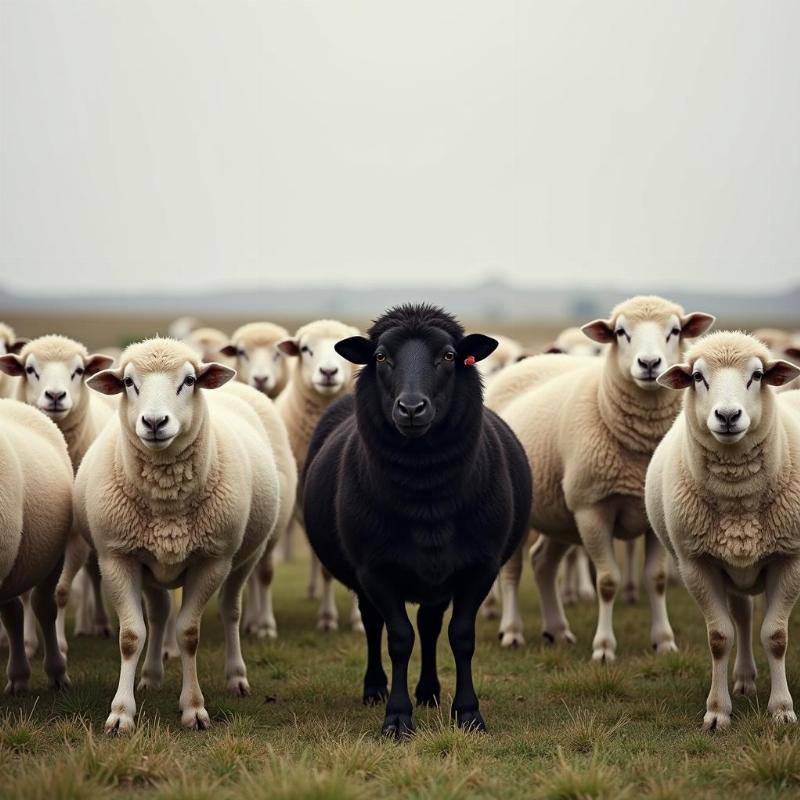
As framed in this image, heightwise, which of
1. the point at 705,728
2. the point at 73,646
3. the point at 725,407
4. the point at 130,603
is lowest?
the point at 73,646

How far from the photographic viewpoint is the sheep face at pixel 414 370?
600 cm

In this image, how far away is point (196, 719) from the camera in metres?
6.55

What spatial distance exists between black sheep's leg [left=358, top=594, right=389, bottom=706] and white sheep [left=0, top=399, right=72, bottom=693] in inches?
70.5

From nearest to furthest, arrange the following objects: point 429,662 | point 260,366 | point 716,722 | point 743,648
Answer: point 716,722 → point 429,662 → point 743,648 → point 260,366

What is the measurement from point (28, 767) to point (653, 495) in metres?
3.65

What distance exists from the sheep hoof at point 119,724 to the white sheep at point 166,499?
0.05 m

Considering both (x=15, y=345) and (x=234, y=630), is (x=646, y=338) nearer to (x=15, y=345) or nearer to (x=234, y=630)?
(x=234, y=630)

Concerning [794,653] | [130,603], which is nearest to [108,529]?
[130,603]

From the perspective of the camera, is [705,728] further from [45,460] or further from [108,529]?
[45,460]

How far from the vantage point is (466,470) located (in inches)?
Result: 252

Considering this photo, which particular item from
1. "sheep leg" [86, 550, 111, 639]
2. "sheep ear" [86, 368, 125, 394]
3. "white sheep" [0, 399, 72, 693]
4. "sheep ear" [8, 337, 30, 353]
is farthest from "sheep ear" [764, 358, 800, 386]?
"sheep ear" [8, 337, 30, 353]

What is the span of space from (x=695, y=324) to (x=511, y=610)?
2.49 m

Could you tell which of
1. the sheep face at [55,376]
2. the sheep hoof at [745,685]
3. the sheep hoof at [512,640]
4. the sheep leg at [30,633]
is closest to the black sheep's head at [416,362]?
the sheep hoof at [745,685]

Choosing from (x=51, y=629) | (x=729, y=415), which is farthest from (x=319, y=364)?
(x=729, y=415)
